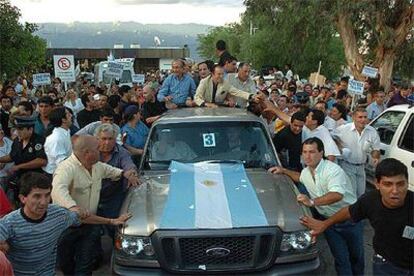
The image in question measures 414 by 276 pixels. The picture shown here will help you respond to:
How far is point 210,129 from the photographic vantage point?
18.4 ft

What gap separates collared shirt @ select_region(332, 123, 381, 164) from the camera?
680 centimetres

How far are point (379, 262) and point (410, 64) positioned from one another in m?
25.3

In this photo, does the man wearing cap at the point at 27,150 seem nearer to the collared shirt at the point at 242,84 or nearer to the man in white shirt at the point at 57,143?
the man in white shirt at the point at 57,143

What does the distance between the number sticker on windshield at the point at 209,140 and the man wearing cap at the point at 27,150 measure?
2.03m

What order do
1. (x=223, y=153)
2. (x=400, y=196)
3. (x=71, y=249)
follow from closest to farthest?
(x=400, y=196) → (x=71, y=249) → (x=223, y=153)

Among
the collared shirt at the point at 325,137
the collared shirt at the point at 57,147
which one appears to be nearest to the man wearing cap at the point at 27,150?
the collared shirt at the point at 57,147

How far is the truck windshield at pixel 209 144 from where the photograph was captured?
547 centimetres

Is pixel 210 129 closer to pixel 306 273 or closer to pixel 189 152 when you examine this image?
pixel 189 152

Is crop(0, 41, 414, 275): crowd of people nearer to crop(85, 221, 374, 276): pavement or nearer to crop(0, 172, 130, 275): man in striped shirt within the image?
crop(0, 172, 130, 275): man in striped shirt

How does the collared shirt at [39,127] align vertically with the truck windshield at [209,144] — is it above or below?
below

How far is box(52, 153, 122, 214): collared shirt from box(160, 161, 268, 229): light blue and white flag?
0.70 metres

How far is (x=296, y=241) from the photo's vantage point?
Result: 421 centimetres

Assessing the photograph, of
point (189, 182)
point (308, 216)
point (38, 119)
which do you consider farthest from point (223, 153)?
point (38, 119)

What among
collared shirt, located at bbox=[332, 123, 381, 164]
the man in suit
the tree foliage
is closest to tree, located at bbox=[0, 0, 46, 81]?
the tree foliage
